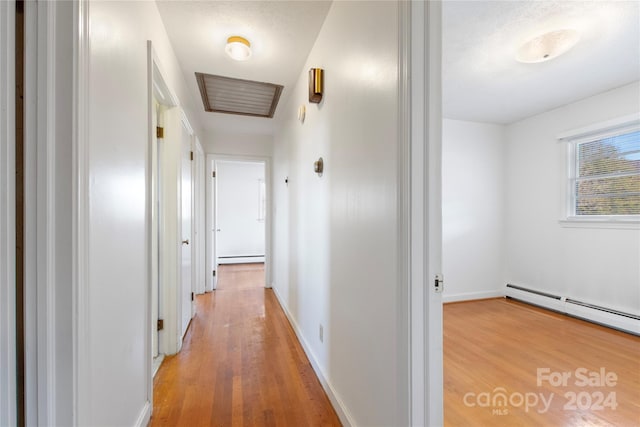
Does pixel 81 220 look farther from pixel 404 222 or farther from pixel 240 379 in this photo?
pixel 240 379

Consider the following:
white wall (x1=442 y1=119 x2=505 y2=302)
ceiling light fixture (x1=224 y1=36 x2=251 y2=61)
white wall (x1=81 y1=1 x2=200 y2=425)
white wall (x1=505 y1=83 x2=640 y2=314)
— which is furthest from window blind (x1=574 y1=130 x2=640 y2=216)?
white wall (x1=81 y1=1 x2=200 y2=425)

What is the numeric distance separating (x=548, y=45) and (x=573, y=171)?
1.94 m

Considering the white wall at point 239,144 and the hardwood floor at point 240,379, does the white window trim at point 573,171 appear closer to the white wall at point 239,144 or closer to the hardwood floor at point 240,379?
the hardwood floor at point 240,379

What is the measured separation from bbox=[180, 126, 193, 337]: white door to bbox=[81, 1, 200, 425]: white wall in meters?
0.94

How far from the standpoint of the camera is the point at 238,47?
6.45ft

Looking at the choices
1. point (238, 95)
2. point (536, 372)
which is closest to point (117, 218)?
Answer: point (238, 95)

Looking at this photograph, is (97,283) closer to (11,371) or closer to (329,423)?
(11,371)

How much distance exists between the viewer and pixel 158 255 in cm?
216

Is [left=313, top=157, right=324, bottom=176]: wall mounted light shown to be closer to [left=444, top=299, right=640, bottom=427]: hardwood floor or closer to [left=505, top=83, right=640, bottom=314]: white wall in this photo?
[left=444, top=299, right=640, bottom=427]: hardwood floor

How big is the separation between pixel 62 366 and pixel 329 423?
49.3 inches

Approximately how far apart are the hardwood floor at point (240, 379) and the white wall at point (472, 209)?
2432 millimetres

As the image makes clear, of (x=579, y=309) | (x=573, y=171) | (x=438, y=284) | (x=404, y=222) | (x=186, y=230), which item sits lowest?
(x=579, y=309)

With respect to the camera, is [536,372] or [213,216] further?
[213,216]

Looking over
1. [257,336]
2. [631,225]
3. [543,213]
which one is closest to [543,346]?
[631,225]
